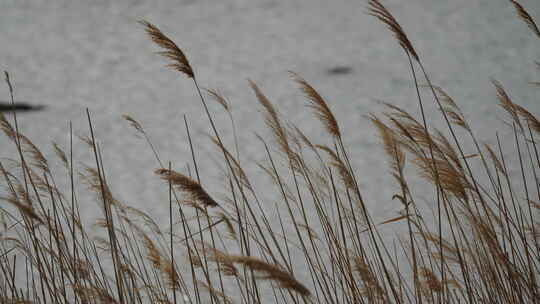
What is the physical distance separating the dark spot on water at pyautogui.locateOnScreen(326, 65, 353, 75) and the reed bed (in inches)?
15.3

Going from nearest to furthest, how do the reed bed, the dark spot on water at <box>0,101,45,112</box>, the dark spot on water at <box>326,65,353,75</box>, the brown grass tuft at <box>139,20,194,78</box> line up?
the brown grass tuft at <box>139,20,194,78</box>
the reed bed
the dark spot on water at <box>0,101,45,112</box>
the dark spot on water at <box>326,65,353,75</box>

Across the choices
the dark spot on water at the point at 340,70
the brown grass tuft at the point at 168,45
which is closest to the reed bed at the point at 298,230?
the brown grass tuft at the point at 168,45

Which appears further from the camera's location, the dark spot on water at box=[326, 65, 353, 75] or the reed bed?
the dark spot on water at box=[326, 65, 353, 75]

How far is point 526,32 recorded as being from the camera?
4148mm

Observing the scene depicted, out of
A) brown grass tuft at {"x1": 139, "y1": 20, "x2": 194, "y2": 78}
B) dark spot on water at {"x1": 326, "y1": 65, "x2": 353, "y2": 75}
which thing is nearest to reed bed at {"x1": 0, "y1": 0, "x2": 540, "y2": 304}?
brown grass tuft at {"x1": 139, "y1": 20, "x2": 194, "y2": 78}

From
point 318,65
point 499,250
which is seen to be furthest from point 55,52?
point 499,250

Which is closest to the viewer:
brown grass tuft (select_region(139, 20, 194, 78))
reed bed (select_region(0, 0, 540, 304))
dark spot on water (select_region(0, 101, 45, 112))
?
brown grass tuft (select_region(139, 20, 194, 78))

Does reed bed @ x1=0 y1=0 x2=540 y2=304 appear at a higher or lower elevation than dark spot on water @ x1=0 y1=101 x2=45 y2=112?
lower

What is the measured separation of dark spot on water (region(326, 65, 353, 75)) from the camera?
3908 millimetres

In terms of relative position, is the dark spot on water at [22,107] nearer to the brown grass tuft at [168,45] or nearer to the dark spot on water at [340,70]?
the dark spot on water at [340,70]

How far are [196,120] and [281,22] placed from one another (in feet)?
4.67

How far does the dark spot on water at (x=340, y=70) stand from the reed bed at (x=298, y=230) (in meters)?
0.39

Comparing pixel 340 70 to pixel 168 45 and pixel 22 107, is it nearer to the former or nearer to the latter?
pixel 22 107

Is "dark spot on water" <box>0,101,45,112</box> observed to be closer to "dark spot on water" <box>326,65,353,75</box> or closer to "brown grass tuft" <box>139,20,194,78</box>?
"dark spot on water" <box>326,65,353,75</box>
